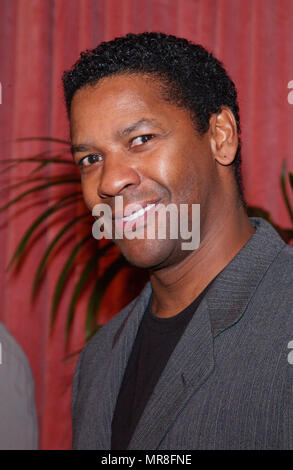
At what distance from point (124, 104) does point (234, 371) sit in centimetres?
54

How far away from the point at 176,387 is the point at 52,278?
53.0 inches

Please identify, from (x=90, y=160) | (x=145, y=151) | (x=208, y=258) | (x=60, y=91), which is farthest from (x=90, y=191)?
(x=60, y=91)

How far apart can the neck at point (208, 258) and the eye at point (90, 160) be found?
27 cm

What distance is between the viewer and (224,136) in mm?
1167

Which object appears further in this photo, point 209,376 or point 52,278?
point 52,278

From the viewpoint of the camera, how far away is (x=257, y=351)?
90 cm

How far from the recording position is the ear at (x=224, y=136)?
1.16m

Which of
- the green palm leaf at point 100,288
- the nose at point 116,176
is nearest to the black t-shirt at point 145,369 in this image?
the nose at point 116,176

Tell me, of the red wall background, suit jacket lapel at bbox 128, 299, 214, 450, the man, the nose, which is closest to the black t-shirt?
the man

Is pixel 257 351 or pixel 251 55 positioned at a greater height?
pixel 251 55

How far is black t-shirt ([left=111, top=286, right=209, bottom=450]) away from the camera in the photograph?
1111mm

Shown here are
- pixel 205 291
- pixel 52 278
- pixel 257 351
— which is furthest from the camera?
pixel 52 278

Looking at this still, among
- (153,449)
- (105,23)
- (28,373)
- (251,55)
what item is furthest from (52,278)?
(153,449)
